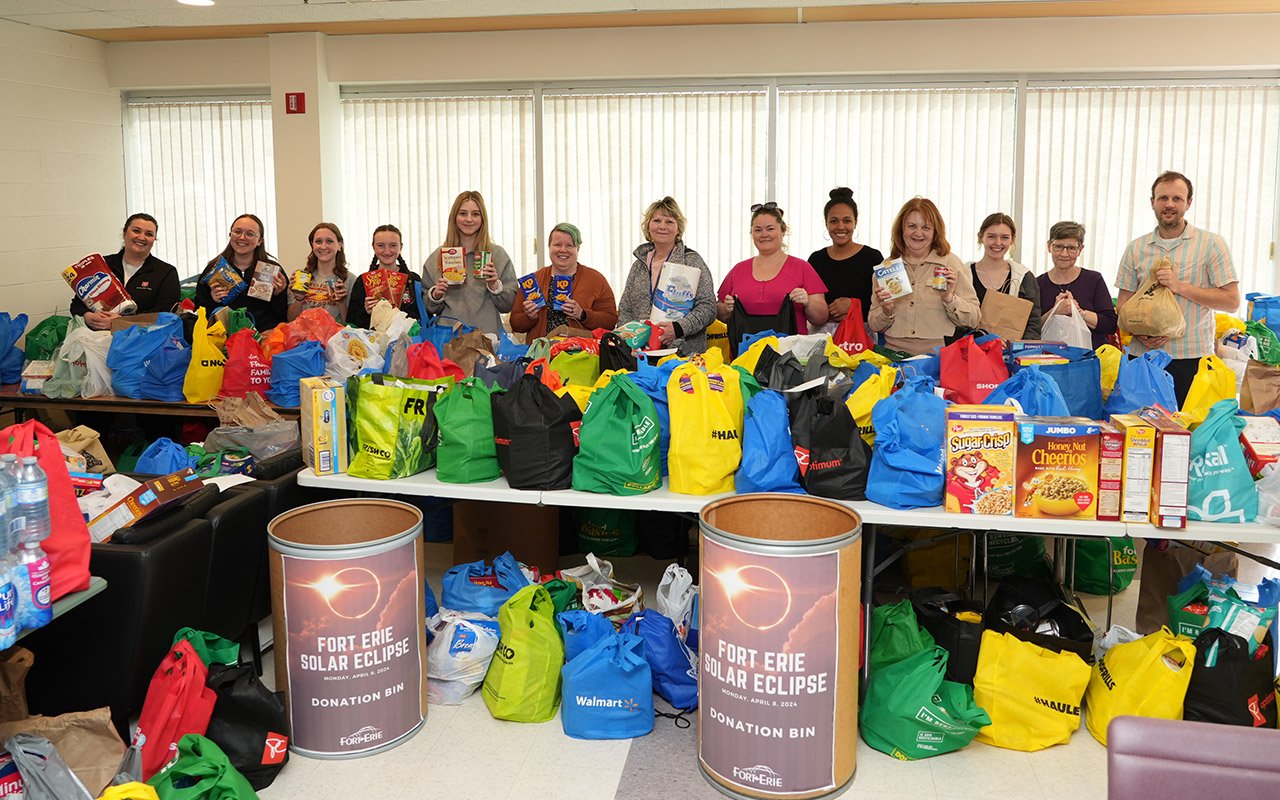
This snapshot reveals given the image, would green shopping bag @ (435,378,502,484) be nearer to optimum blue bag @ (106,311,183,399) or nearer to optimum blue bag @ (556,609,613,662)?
optimum blue bag @ (556,609,613,662)

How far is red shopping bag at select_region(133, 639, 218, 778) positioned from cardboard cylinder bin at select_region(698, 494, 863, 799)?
1354mm

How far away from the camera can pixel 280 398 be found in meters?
4.89

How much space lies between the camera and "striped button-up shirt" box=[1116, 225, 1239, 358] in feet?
15.3

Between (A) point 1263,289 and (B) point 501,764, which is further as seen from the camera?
(A) point 1263,289

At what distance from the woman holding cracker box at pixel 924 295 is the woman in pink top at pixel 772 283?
1.04ft

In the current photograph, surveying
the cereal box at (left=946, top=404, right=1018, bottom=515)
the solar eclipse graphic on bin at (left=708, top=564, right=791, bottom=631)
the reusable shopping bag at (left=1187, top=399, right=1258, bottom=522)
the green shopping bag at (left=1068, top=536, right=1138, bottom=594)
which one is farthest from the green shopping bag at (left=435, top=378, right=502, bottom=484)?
the green shopping bag at (left=1068, top=536, right=1138, bottom=594)

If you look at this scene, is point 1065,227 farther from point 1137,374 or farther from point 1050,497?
point 1050,497

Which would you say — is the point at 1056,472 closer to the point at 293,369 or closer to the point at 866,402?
the point at 866,402

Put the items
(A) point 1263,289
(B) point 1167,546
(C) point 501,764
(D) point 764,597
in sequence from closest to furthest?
(D) point 764,597
(C) point 501,764
(B) point 1167,546
(A) point 1263,289

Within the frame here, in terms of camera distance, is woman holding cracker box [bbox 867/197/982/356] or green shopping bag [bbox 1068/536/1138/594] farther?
woman holding cracker box [bbox 867/197/982/356]

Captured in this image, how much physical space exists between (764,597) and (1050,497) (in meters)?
0.99

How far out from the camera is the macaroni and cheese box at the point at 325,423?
3.55 m

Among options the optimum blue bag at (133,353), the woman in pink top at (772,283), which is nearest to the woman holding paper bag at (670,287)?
the woman in pink top at (772,283)

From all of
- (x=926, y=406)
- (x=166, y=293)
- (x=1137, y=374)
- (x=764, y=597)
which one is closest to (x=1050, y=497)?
(x=926, y=406)
